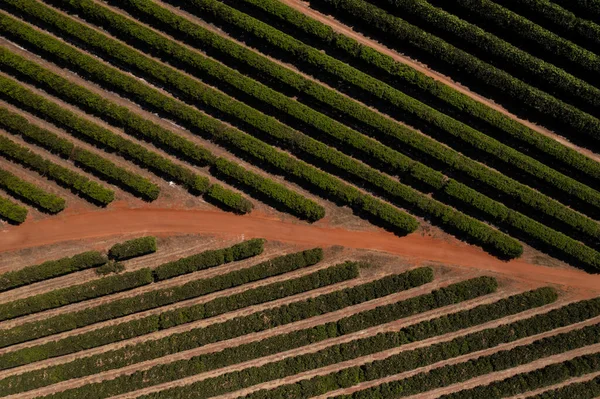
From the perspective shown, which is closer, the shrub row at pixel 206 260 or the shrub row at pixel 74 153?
the shrub row at pixel 74 153

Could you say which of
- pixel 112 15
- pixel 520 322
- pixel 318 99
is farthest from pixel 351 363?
pixel 112 15

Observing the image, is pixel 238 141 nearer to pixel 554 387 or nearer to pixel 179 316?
pixel 179 316

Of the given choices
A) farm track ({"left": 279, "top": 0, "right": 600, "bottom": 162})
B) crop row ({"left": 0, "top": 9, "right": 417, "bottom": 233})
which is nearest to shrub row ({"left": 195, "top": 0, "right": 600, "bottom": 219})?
farm track ({"left": 279, "top": 0, "right": 600, "bottom": 162})

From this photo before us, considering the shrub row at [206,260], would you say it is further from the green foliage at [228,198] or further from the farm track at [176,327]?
the green foliage at [228,198]

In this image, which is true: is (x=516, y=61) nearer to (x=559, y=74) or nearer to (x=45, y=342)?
(x=559, y=74)

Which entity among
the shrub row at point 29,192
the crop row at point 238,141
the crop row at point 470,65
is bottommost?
the shrub row at point 29,192

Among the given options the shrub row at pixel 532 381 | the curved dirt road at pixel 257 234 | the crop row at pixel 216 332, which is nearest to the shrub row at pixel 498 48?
the curved dirt road at pixel 257 234

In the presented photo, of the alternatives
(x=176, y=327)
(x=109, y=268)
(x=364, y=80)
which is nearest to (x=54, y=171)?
(x=109, y=268)
